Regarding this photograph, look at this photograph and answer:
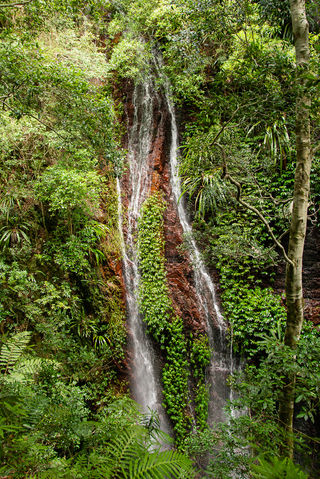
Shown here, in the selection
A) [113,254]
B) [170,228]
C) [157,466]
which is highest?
[170,228]

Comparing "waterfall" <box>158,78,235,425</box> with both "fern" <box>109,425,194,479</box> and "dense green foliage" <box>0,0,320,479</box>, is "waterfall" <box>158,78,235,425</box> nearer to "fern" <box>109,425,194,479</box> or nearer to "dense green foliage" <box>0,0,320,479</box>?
"dense green foliage" <box>0,0,320,479</box>

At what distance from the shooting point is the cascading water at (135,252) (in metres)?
5.49

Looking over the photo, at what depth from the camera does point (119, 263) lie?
6.60 m

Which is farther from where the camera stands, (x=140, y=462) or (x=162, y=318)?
(x=162, y=318)

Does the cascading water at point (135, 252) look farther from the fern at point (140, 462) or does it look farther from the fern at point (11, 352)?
the fern at point (140, 462)

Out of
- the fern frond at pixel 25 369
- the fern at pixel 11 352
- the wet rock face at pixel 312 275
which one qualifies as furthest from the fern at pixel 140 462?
the wet rock face at pixel 312 275

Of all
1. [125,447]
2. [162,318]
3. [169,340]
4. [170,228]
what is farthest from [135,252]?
[125,447]

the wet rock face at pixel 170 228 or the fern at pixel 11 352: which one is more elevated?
the wet rock face at pixel 170 228

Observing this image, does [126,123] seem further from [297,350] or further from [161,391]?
[297,350]

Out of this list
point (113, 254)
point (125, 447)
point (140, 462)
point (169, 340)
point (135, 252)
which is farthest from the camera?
point (135, 252)

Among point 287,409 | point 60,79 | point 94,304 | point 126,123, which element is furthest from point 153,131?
point 287,409

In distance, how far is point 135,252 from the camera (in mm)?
6945

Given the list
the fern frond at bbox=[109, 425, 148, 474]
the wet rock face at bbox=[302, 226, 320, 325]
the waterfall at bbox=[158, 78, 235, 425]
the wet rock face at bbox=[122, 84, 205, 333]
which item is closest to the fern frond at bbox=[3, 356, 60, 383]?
the fern frond at bbox=[109, 425, 148, 474]

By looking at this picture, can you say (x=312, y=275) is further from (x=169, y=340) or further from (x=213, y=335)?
(x=169, y=340)
